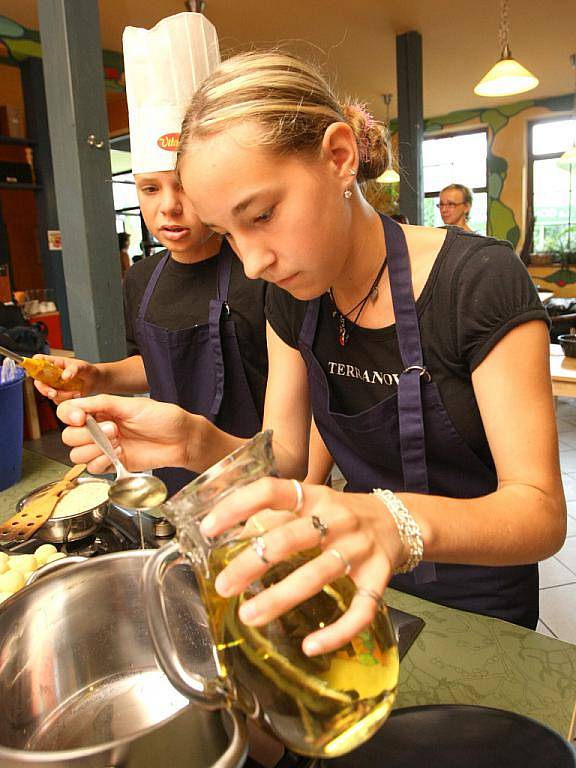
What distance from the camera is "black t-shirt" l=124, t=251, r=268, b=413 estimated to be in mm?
1410

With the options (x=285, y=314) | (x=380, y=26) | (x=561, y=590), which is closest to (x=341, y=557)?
(x=285, y=314)

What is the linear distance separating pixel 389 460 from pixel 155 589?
652 millimetres

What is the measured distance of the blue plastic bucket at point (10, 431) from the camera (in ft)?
4.75

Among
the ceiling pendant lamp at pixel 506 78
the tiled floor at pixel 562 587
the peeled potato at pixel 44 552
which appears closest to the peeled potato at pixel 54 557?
the peeled potato at pixel 44 552

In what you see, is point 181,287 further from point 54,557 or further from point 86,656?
point 86,656

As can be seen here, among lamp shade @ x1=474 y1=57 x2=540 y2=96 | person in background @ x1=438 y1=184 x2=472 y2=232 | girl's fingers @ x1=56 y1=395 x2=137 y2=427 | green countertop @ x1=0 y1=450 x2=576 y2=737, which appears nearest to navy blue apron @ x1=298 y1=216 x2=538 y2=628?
green countertop @ x1=0 y1=450 x2=576 y2=737

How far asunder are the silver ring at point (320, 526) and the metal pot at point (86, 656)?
0.72 ft

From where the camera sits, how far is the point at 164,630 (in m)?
0.44

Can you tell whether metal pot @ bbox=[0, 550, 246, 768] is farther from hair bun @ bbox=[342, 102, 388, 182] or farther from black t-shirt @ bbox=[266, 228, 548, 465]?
hair bun @ bbox=[342, 102, 388, 182]

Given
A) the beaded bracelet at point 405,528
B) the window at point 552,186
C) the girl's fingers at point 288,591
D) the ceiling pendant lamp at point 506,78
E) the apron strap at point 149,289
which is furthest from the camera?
the window at point 552,186

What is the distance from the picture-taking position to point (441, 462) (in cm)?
99

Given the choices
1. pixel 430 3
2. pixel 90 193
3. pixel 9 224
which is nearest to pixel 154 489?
pixel 90 193

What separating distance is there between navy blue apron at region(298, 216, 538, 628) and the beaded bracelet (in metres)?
0.38

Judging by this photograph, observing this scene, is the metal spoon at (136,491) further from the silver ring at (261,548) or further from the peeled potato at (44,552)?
the silver ring at (261,548)
